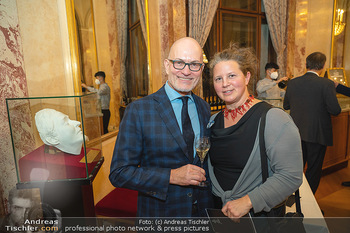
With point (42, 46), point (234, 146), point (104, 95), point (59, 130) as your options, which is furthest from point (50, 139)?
point (104, 95)

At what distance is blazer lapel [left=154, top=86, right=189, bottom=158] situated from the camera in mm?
1401

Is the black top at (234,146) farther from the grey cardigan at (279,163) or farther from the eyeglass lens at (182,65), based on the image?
the eyeglass lens at (182,65)

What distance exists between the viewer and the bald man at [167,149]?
131 centimetres

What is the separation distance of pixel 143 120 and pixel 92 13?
7.36 ft

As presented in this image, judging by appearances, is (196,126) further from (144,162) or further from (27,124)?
(27,124)

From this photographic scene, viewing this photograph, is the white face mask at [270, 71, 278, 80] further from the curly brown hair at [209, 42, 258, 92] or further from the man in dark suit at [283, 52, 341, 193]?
the curly brown hair at [209, 42, 258, 92]

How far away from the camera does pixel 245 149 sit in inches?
52.5

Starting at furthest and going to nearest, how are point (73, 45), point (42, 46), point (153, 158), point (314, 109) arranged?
point (314, 109) → point (73, 45) → point (42, 46) → point (153, 158)

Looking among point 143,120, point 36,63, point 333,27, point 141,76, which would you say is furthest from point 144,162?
point 333,27

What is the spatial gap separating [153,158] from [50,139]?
682 mm

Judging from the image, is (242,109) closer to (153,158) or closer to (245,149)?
(245,149)

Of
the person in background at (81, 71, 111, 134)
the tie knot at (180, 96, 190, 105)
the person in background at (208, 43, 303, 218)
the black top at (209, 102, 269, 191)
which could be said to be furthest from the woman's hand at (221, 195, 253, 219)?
the person in background at (81, 71, 111, 134)

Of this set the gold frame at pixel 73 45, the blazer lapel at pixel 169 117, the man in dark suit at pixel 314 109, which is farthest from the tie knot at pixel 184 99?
the man in dark suit at pixel 314 109

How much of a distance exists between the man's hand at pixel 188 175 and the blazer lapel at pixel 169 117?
0.14m
